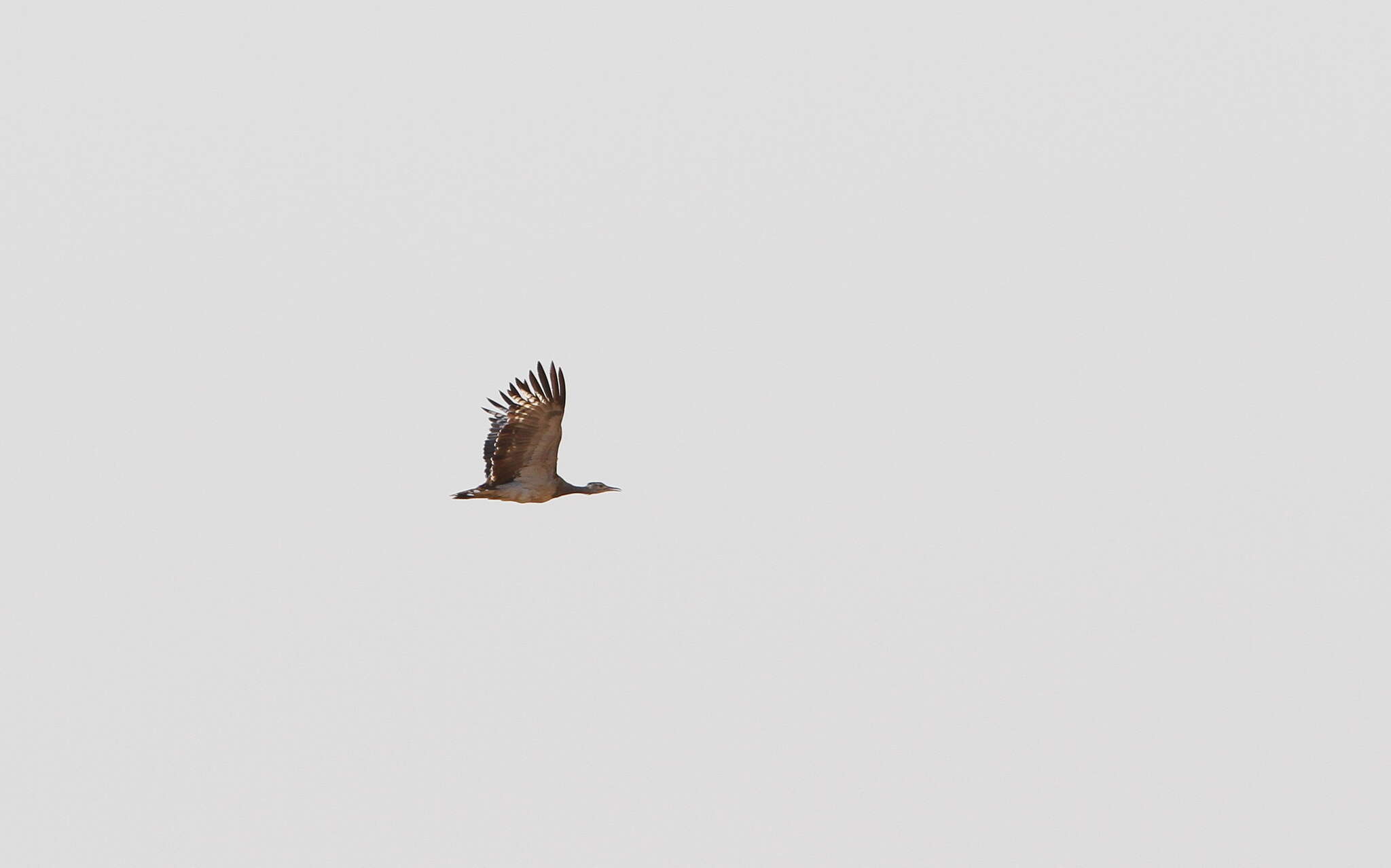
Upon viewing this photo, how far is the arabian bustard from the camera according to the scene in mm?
52969

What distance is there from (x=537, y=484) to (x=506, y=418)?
6.99 ft

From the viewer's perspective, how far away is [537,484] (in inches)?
2167

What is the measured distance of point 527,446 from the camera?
5403cm

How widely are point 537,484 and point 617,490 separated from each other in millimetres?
2361

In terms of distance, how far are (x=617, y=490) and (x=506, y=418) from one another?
4104mm

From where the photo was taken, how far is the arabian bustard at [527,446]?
53.0m

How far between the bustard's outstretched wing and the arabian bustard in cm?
2

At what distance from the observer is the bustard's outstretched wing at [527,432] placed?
5288 centimetres

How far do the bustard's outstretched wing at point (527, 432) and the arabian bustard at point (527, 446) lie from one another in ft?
0.05

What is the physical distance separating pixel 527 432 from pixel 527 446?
45 cm

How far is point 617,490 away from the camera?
5653 cm

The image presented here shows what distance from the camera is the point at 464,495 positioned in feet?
181

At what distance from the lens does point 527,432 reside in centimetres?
5372
